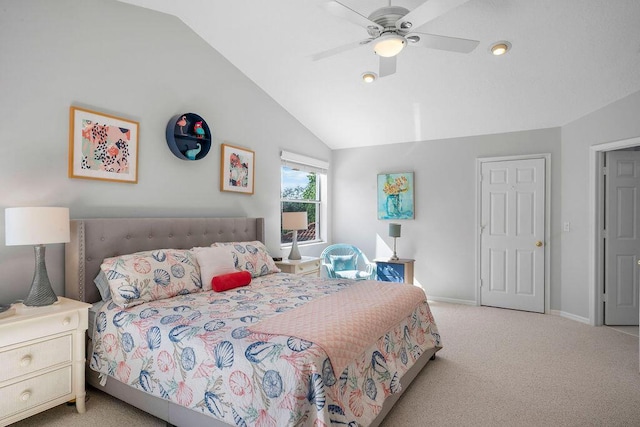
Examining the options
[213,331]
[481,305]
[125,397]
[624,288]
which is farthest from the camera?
[481,305]

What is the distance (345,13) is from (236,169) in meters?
2.29

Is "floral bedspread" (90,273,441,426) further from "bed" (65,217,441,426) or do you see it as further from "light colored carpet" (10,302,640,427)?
"light colored carpet" (10,302,640,427)

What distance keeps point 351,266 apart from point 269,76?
280 cm

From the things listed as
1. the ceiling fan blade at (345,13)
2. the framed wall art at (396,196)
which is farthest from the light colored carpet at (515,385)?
the ceiling fan blade at (345,13)

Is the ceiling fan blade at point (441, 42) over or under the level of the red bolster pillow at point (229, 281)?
over

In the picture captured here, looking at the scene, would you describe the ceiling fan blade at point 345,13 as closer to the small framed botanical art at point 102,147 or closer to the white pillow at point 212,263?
the small framed botanical art at point 102,147

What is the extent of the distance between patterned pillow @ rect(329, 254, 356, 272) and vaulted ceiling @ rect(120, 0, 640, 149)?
1.91m

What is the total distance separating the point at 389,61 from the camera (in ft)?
9.08

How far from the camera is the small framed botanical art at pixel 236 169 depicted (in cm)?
389

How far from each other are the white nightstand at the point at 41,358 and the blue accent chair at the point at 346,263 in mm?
3050

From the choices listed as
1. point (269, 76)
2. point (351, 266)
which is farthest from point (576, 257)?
point (269, 76)

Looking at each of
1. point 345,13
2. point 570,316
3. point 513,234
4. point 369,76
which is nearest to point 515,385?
point 570,316

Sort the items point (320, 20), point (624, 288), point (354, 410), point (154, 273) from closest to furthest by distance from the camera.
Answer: point (354, 410)
point (154, 273)
point (320, 20)
point (624, 288)

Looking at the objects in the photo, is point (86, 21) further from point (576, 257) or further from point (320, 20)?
point (576, 257)
